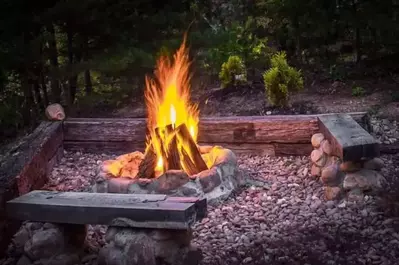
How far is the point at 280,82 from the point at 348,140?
2.01 meters

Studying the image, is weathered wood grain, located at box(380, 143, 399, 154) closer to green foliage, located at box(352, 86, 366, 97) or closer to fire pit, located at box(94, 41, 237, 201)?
fire pit, located at box(94, 41, 237, 201)

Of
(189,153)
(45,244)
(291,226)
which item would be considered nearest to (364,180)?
(291,226)

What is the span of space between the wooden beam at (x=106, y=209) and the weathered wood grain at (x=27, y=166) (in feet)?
1.39

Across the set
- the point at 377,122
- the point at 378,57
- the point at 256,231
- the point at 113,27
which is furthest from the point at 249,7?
the point at 256,231

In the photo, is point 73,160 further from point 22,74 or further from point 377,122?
point 377,122

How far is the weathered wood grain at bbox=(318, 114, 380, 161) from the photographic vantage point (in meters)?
4.07

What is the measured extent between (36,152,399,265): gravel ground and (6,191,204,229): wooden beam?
0.38m

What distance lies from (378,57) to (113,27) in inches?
139

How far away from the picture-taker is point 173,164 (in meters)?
4.58

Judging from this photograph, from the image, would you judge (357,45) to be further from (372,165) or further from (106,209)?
(106,209)

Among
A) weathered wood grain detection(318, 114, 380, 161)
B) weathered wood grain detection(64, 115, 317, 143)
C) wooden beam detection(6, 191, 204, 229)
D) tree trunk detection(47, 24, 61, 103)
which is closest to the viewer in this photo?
wooden beam detection(6, 191, 204, 229)

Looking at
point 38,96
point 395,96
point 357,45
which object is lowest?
point 395,96

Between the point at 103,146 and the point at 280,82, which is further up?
the point at 280,82

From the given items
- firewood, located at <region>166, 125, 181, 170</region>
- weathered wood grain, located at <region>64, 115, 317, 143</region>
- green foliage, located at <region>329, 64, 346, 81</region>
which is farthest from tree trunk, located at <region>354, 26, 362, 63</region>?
firewood, located at <region>166, 125, 181, 170</region>
